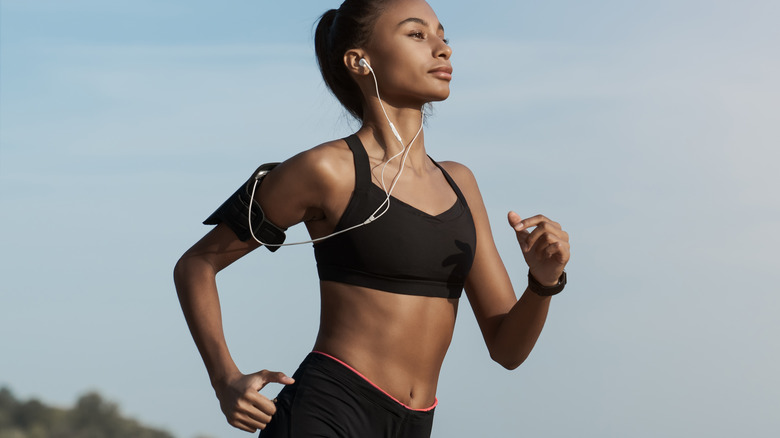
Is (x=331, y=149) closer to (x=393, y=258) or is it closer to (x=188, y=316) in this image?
(x=393, y=258)

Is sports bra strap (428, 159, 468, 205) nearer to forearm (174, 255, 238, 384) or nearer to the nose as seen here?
the nose

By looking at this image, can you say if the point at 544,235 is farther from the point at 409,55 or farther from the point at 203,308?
the point at 203,308

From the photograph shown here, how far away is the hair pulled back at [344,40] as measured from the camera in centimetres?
426

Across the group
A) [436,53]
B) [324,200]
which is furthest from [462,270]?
[436,53]

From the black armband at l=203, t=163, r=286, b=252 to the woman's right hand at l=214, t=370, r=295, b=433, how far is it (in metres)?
0.63

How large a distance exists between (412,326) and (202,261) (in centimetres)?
90

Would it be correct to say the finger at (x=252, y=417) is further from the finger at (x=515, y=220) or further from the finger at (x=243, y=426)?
the finger at (x=515, y=220)

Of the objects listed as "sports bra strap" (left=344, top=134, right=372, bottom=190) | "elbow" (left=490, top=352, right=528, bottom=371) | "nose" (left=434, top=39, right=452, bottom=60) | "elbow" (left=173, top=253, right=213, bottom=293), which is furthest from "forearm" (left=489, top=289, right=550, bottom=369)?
"elbow" (left=173, top=253, right=213, bottom=293)

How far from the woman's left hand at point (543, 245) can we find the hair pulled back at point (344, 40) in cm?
106

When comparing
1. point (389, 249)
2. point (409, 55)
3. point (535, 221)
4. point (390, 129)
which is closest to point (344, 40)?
point (409, 55)

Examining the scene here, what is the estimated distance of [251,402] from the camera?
138 inches

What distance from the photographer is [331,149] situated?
395 centimetres

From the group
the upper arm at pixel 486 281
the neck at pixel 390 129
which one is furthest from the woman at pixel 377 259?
the upper arm at pixel 486 281

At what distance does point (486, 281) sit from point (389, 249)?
2.36ft
